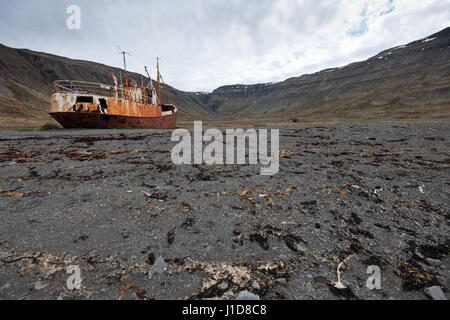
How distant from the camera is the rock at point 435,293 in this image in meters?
1.84

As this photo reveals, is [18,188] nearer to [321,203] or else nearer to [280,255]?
[280,255]

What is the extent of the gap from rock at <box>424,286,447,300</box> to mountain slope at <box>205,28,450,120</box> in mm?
45087

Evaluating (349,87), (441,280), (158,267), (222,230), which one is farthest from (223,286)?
(349,87)

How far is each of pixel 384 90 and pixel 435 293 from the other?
3346 inches

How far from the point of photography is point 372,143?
8656 millimetres

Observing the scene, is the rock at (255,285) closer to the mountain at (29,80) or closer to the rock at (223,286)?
the rock at (223,286)

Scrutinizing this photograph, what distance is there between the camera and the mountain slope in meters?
45.6

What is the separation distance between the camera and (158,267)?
84.3 inches

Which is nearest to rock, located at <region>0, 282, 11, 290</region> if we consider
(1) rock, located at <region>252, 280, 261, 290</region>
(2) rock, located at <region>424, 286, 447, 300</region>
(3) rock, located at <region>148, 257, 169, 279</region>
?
(3) rock, located at <region>148, 257, 169, 279</region>

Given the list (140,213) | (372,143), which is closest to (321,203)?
(140,213)

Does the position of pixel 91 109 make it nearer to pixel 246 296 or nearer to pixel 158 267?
pixel 158 267

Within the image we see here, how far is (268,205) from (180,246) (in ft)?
5.68

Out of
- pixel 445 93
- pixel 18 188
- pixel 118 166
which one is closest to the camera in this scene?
pixel 18 188

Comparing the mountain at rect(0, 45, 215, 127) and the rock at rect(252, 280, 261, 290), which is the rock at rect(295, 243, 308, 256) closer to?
the rock at rect(252, 280, 261, 290)
